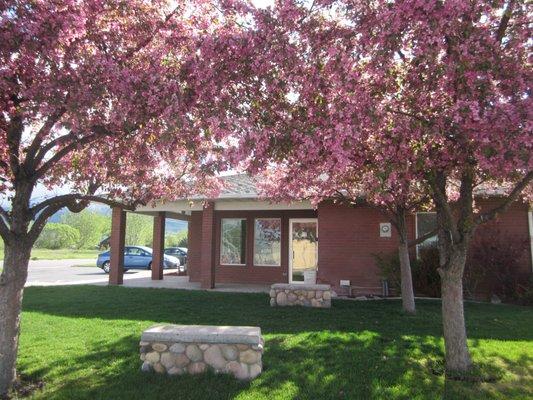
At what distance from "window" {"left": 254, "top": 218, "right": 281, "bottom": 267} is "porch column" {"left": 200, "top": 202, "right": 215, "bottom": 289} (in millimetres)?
2474

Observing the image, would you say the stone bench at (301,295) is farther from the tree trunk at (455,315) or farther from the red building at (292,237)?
the tree trunk at (455,315)

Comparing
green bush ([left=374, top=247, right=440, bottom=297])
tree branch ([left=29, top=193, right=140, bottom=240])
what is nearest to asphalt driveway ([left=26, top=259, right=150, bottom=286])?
green bush ([left=374, top=247, right=440, bottom=297])

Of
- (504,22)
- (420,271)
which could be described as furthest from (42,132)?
(420,271)

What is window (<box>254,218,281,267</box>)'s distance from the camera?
16.6 metres

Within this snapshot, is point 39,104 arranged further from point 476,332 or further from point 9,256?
point 476,332

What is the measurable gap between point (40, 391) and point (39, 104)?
315 cm

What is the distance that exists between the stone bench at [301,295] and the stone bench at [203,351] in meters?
5.26

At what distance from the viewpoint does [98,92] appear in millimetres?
4582

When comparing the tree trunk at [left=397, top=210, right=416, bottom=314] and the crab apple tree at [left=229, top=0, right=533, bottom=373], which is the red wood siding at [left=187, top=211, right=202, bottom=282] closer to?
the tree trunk at [left=397, top=210, right=416, bottom=314]

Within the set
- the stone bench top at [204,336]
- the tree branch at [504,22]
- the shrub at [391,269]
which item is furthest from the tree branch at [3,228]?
the shrub at [391,269]

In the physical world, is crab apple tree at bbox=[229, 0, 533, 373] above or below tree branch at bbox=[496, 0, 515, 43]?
below

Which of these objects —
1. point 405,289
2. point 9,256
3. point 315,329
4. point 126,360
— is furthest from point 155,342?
point 405,289

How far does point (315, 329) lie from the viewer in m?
8.09

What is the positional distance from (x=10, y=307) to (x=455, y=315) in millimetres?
5323
